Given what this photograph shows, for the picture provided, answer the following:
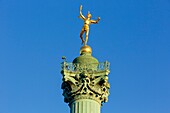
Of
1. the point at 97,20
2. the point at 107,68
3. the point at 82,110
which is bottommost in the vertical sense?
the point at 82,110

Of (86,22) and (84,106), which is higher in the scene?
(86,22)

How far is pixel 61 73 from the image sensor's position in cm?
→ 5494

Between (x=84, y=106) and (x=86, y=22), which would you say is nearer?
(x=84, y=106)

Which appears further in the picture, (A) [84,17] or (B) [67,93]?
(A) [84,17]

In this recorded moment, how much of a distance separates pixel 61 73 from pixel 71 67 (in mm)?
992

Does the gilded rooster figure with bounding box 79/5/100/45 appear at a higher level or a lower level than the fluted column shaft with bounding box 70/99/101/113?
higher

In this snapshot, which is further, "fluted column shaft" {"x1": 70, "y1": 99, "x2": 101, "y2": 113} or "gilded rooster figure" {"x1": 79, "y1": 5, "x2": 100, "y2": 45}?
"gilded rooster figure" {"x1": 79, "y1": 5, "x2": 100, "y2": 45}

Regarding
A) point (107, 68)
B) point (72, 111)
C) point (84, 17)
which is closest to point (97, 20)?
point (84, 17)

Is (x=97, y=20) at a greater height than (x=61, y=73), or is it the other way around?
(x=97, y=20)

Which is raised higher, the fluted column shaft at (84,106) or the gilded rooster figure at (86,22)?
the gilded rooster figure at (86,22)

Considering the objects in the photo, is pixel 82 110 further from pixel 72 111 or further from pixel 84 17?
pixel 84 17

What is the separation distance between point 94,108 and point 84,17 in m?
9.16

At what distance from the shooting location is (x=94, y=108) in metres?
53.8

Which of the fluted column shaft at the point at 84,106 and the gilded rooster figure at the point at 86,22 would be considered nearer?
the fluted column shaft at the point at 84,106
